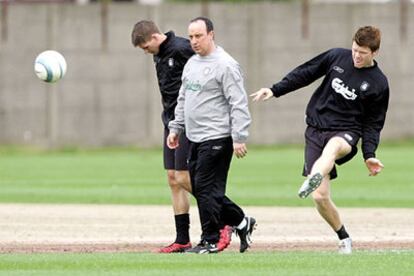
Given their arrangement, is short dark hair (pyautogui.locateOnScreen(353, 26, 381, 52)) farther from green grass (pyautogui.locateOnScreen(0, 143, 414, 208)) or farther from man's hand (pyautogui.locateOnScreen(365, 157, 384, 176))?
green grass (pyautogui.locateOnScreen(0, 143, 414, 208))

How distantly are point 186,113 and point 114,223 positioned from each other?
14.2 ft

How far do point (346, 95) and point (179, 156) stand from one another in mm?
1900

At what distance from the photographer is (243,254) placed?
40.7 ft

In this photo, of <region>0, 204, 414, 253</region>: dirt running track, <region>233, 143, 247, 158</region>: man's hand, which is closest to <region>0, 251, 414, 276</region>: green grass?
<region>233, 143, 247, 158</region>: man's hand

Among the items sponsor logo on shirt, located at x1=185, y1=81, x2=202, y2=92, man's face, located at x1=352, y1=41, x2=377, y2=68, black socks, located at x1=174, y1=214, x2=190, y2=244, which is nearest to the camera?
man's face, located at x1=352, y1=41, x2=377, y2=68

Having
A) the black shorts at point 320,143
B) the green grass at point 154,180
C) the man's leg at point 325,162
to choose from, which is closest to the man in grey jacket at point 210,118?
the black shorts at point 320,143

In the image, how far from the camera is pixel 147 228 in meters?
16.3

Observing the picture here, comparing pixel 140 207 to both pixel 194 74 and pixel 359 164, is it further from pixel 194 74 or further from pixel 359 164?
pixel 359 164

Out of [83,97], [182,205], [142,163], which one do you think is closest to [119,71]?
[83,97]

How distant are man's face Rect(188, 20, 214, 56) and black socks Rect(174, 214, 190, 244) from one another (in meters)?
1.97

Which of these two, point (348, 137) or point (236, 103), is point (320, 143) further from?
point (236, 103)

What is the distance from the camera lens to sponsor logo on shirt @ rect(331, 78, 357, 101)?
41.4 ft

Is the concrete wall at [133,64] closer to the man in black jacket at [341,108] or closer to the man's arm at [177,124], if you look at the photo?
the man's arm at [177,124]

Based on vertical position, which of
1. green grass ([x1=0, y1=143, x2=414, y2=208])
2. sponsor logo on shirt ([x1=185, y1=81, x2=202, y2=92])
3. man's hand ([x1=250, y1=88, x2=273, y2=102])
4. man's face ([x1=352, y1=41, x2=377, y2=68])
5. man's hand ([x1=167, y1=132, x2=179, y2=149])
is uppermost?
man's face ([x1=352, y1=41, x2=377, y2=68])
